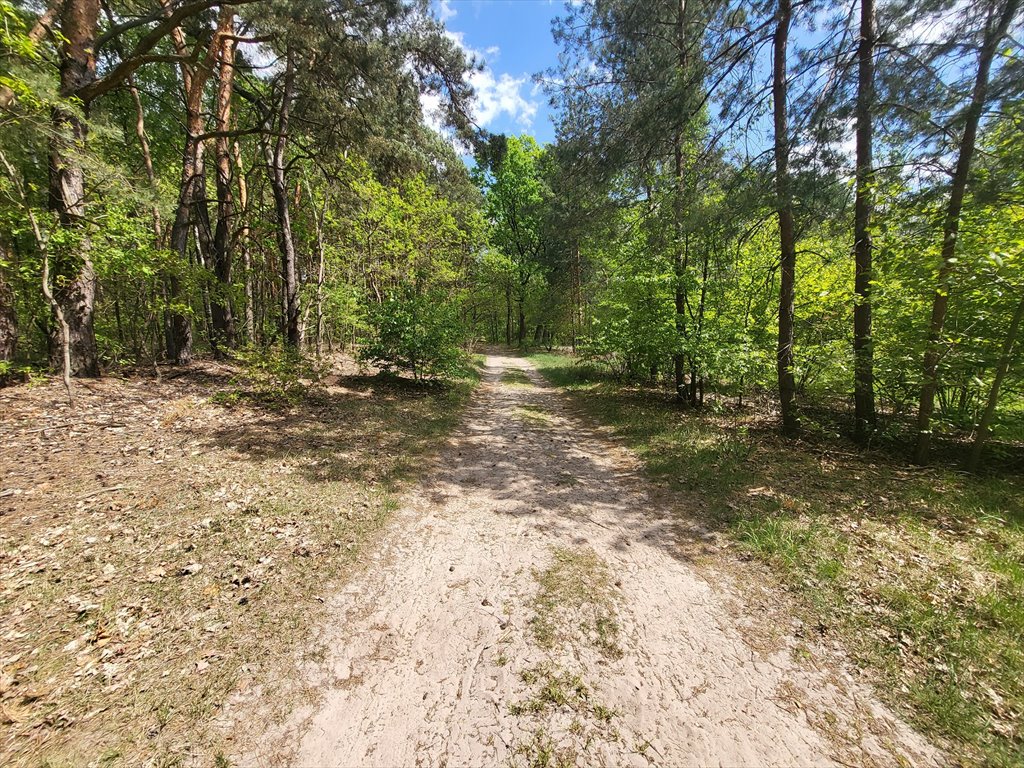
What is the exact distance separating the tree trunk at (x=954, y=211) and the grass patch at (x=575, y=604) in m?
4.77

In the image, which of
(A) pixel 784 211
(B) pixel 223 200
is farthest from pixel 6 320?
(A) pixel 784 211

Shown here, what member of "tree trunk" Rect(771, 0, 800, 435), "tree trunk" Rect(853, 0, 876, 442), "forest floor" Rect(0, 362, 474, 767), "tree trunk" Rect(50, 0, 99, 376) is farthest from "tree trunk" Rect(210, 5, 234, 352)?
"tree trunk" Rect(853, 0, 876, 442)

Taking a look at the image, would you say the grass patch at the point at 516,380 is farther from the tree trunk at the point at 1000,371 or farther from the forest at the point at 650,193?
the tree trunk at the point at 1000,371

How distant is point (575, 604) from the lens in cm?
323

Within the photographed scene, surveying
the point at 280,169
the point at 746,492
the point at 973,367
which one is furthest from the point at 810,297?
the point at 280,169

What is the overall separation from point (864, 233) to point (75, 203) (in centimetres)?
1245

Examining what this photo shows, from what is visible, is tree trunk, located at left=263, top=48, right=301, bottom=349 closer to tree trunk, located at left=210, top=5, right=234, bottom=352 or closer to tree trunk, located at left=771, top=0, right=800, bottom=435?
tree trunk, located at left=210, top=5, right=234, bottom=352

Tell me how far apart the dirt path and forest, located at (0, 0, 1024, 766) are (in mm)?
197

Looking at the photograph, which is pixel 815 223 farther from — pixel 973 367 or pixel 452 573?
pixel 452 573

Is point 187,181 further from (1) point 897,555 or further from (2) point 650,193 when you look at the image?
(1) point 897,555

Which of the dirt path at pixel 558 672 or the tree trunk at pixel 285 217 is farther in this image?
the tree trunk at pixel 285 217

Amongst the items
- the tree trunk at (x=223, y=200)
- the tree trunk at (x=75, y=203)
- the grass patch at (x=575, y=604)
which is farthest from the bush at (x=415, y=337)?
the grass patch at (x=575, y=604)

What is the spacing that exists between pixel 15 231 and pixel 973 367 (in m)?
13.1

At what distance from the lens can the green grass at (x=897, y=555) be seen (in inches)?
95.0
